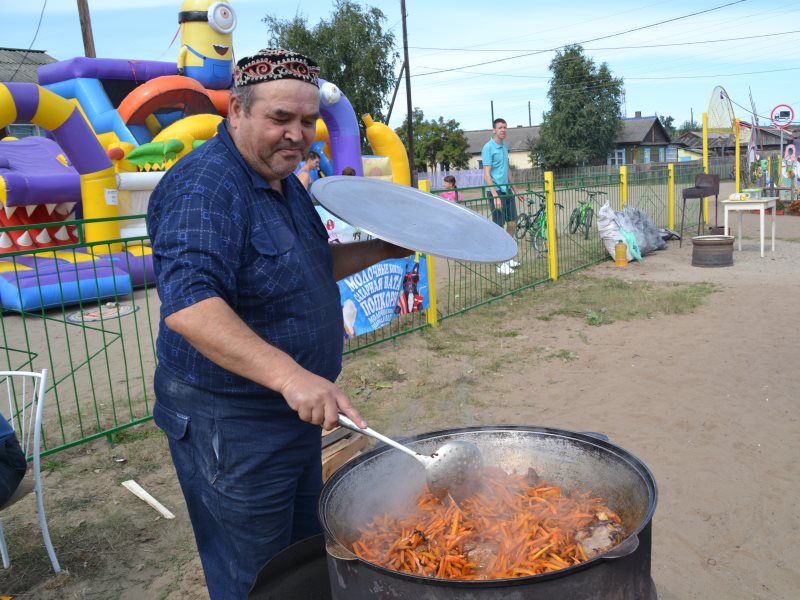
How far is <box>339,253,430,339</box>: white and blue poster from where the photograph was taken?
617 centimetres

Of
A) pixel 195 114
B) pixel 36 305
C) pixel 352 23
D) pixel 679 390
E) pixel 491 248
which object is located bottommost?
pixel 679 390

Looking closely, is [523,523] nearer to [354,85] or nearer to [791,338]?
[791,338]

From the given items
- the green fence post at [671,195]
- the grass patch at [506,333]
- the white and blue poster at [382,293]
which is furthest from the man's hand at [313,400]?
the green fence post at [671,195]

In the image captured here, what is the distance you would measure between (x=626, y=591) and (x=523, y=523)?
354 mm

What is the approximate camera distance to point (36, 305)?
883 cm

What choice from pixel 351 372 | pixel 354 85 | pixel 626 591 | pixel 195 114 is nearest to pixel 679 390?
pixel 351 372

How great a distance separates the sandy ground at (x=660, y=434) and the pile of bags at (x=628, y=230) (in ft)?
11.0

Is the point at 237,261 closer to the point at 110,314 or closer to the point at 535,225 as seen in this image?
the point at 110,314

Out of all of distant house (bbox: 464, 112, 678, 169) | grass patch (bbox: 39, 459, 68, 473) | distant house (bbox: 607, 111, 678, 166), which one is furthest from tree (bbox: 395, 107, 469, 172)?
grass patch (bbox: 39, 459, 68, 473)

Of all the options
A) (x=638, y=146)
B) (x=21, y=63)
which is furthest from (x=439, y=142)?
(x=21, y=63)

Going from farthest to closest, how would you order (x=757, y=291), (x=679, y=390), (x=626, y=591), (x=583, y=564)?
(x=757, y=291)
(x=679, y=390)
(x=626, y=591)
(x=583, y=564)

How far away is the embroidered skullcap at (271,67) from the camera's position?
1625 millimetres

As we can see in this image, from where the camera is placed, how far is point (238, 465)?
1.82 meters

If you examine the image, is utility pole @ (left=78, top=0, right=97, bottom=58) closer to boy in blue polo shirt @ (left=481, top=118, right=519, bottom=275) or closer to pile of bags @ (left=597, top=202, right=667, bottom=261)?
boy in blue polo shirt @ (left=481, top=118, right=519, bottom=275)
